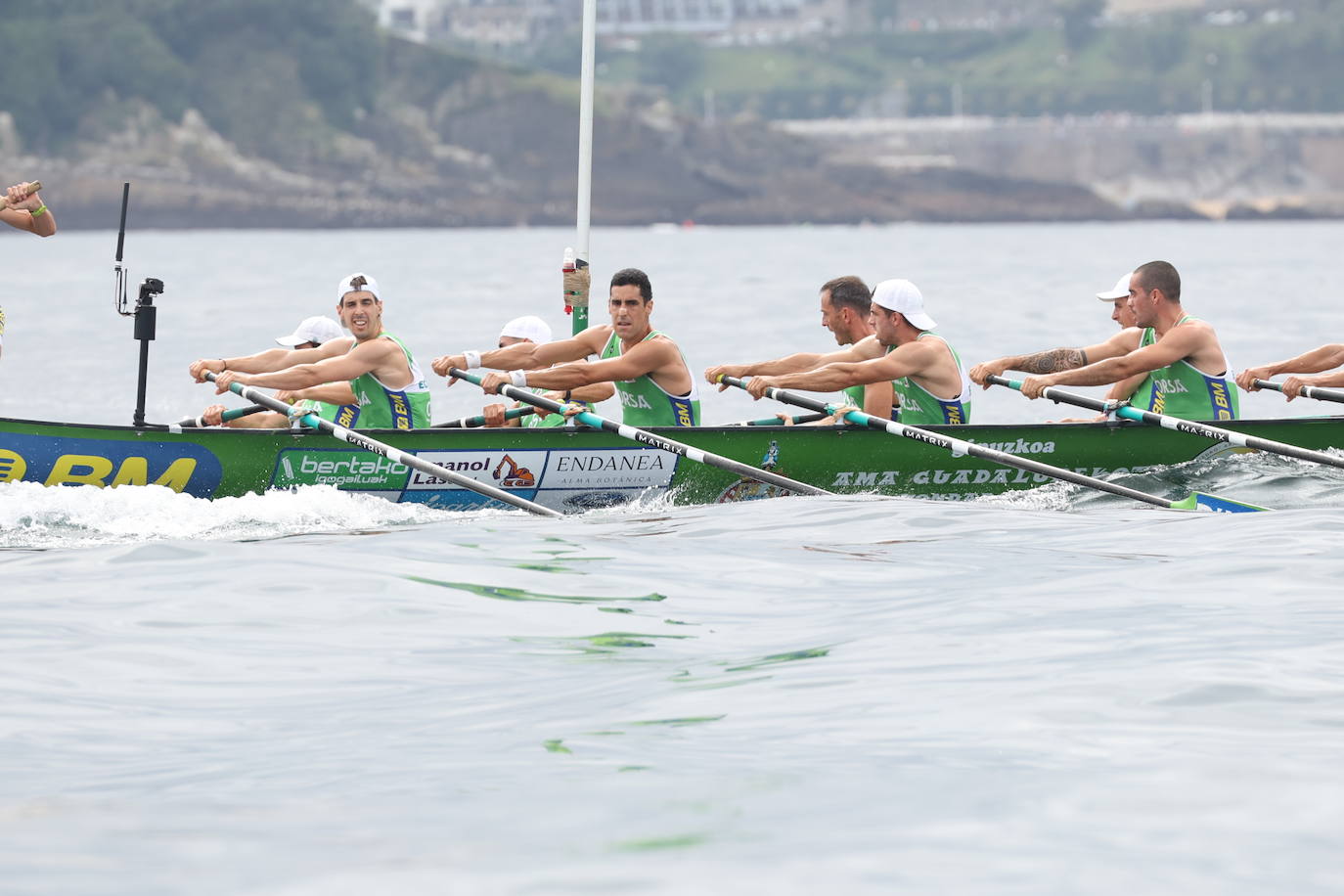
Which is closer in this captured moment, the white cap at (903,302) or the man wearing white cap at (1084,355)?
the white cap at (903,302)

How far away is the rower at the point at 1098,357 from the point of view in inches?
566

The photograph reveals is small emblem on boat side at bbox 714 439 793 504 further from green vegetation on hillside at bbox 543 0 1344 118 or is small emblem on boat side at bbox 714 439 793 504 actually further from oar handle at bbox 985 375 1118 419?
green vegetation on hillside at bbox 543 0 1344 118

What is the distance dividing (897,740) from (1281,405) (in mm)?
17973

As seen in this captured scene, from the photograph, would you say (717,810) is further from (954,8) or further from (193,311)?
(954,8)

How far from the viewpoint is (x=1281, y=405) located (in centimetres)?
2344

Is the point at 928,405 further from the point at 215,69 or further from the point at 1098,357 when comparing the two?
the point at 215,69

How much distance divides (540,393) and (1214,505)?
16.4ft

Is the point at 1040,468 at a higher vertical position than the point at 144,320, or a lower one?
lower

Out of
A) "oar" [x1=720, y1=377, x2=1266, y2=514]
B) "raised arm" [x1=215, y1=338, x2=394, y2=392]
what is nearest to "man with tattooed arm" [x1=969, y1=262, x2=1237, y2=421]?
"oar" [x1=720, y1=377, x2=1266, y2=514]

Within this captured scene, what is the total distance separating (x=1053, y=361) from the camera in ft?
48.5

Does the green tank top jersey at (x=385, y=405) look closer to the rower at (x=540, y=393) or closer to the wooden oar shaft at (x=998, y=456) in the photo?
the rower at (x=540, y=393)

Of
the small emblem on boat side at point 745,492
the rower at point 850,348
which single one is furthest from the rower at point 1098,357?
the small emblem on boat side at point 745,492

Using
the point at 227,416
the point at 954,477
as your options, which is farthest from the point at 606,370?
the point at 227,416

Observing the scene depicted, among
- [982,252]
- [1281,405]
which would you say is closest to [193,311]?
[1281,405]
